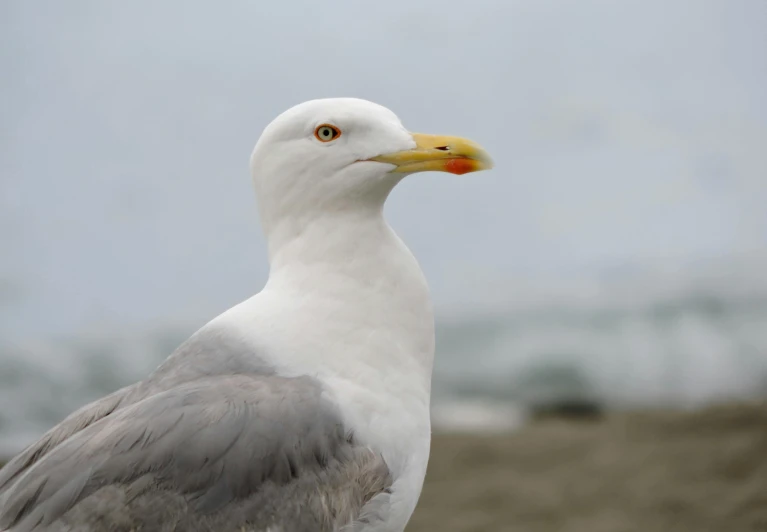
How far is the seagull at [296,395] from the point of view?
4.54 feet

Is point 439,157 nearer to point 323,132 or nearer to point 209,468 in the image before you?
point 323,132

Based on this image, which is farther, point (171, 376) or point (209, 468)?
point (171, 376)

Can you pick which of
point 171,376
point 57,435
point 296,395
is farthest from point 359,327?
point 57,435

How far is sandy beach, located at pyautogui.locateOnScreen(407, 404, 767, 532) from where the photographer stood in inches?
140

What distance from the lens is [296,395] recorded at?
1.48 metres

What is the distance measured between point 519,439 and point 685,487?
0.89 metres

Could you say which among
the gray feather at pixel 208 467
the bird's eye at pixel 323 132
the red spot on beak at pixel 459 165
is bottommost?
the gray feather at pixel 208 467


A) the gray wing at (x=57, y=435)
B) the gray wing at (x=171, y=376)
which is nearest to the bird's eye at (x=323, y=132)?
the gray wing at (x=171, y=376)

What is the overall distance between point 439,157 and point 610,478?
2665 mm

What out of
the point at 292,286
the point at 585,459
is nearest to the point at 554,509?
the point at 585,459

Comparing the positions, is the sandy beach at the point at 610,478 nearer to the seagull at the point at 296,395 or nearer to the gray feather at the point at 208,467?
the seagull at the point at 296,395

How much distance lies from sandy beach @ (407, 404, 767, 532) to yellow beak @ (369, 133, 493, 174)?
2.18 m

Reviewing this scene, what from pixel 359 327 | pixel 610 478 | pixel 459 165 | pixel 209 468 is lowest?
pixel 610 478

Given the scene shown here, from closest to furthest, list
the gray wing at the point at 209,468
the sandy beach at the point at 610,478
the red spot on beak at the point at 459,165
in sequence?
the gray wing at the point at 209,468 < the red spot on beak at the point at 459,165 < the sandy beach at the point at 610,478
